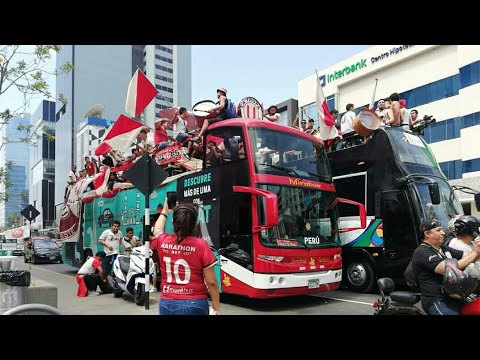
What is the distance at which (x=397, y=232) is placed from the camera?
945 cm

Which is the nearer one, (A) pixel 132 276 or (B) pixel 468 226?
(B) pixel 468 226

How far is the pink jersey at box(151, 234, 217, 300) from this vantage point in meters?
3.75

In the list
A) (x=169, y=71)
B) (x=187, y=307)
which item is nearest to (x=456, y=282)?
(x=187, y=307)

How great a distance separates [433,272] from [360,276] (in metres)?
6.41

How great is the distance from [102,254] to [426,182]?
25.8 feet

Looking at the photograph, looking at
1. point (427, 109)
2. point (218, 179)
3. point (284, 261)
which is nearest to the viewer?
point (284, 261)

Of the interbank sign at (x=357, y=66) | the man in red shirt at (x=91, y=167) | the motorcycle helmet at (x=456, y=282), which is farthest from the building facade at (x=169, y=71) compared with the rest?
the motorcycle helmet at (x=456, y=282)

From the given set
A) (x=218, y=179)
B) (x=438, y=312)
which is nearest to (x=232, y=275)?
(x=218, y=179)

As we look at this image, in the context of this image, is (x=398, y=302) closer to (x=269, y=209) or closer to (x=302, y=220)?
(x=269, y=209)

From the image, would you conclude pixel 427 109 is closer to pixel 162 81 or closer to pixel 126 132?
pixel 126 132

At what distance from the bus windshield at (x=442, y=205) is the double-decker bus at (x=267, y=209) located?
135 centimetres

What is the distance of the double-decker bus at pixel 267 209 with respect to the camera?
817cm

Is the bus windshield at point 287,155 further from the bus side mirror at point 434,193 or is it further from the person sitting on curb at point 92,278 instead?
the person sitting on curb at point 92,278

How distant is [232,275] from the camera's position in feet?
28.2
